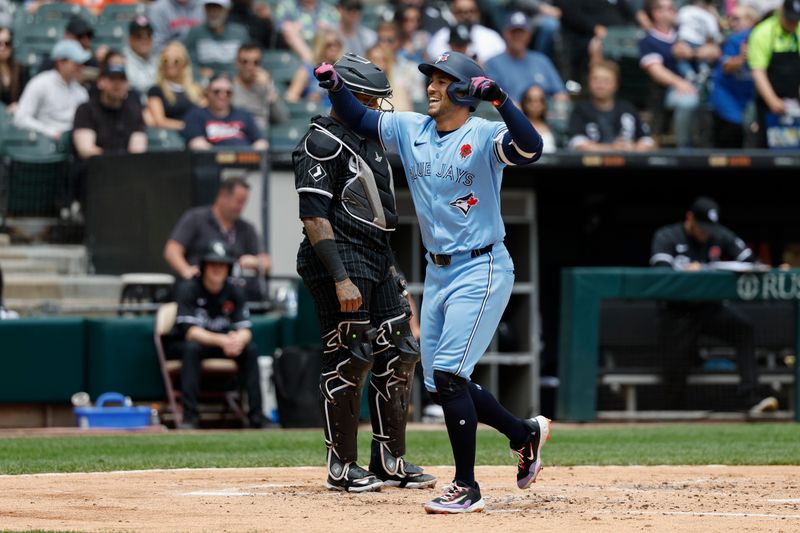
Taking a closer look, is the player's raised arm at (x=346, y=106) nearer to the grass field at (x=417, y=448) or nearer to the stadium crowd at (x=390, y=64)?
the grass field at (x=417, y=448)

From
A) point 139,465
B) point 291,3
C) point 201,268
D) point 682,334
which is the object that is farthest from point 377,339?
point 291,3

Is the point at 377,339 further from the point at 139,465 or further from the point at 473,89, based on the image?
the point at 139,465

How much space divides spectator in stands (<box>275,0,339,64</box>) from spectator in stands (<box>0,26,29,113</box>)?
289cm

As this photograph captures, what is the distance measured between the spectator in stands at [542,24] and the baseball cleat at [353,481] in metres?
9.97

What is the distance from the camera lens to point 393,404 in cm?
684

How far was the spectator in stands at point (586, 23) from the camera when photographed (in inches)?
625

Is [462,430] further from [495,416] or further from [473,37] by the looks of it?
[473,37]

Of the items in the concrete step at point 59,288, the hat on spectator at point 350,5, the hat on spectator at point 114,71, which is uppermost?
the hat on spectator at point 350,5

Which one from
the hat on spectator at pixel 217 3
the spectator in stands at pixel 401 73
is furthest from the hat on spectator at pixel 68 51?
the spectator in stands at pixel 401 73

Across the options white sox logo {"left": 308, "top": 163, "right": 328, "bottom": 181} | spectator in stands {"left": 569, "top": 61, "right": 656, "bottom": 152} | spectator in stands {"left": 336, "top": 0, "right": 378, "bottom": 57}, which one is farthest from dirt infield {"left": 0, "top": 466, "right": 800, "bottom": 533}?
spectator in stands {"left": 336, "top": 0, "right": 378, "bottom": 57}

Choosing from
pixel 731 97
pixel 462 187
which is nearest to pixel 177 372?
pixel 462 187

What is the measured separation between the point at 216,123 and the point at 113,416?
3159 millimetres

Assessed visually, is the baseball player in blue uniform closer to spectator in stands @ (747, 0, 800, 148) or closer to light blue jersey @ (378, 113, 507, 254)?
light blue jersey @ (378, 113, 507, 254)

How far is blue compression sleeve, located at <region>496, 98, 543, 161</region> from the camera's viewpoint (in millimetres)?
5680
